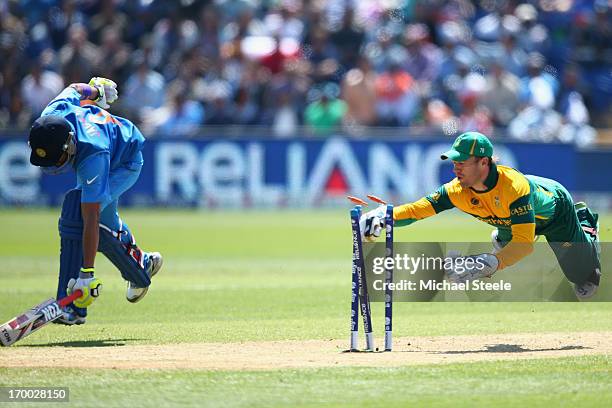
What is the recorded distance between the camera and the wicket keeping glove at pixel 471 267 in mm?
8656

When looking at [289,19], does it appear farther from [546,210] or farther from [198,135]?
[546,210]

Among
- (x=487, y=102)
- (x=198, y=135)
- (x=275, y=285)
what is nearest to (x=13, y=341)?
(x=275, y=285)

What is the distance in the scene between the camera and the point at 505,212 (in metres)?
8.94

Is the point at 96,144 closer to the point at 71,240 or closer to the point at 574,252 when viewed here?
the point at 71,240

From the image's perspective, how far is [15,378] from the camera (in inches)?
293

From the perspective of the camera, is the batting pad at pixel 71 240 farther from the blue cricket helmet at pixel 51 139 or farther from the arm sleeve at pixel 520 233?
the arm sleeve at pixel 520 233

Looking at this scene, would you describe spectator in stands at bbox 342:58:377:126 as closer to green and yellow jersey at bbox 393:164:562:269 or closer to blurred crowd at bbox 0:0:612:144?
blurred crowd at bbox 0:0:612:144

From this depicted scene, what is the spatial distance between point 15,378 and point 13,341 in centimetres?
144

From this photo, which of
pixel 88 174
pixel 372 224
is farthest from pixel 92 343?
pixel 372 224

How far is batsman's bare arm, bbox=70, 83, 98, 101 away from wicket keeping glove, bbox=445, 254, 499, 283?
342 cm

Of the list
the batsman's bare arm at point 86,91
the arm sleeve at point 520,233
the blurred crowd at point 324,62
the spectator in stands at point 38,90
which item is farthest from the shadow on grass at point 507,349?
the spectator in stands at point 38,90

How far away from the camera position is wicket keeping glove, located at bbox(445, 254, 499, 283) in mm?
8656

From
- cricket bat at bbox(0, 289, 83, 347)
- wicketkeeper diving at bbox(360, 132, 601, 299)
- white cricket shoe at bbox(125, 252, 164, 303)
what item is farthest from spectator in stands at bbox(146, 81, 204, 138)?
cricket bat at bbox(0, 289, 83, 347)

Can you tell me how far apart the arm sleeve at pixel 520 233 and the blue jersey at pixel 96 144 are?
3149 millimetres
